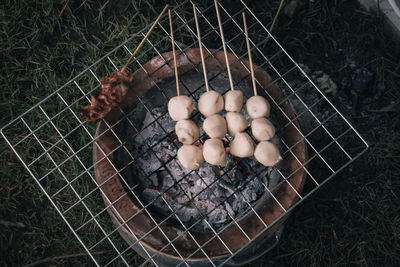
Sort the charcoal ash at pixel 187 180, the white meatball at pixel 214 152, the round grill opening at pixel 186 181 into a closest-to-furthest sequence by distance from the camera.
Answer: the white meatball at pixel 214 152 → the round grill opening at pixel 186 181 → the charcoal ash at pixel 187 180

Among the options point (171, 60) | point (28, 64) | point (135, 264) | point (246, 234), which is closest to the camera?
point (246, 234)

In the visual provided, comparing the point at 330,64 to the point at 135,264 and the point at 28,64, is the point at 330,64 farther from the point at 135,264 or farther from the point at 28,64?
the point at 28,64

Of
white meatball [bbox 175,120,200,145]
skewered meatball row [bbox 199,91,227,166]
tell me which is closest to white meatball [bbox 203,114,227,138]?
skewered meatball row [bbox 199,91,227,166]

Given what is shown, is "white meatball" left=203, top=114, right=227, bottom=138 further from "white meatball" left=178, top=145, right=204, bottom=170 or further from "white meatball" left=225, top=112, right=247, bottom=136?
"white meatball" left=178, top=145, right=204, bottom=170

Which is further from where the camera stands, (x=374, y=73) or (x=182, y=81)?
(x=374, y=73)

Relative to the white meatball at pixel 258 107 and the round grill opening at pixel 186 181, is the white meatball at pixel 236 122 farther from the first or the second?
the round grill opening at pixel 186 181

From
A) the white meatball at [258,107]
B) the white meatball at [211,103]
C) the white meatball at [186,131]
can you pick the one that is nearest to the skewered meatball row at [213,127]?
the white meatball at [211,103]

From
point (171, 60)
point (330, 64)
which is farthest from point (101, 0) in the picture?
point (330, 64)

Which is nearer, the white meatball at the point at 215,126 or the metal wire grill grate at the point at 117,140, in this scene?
the white meatball at the point at 215,126
